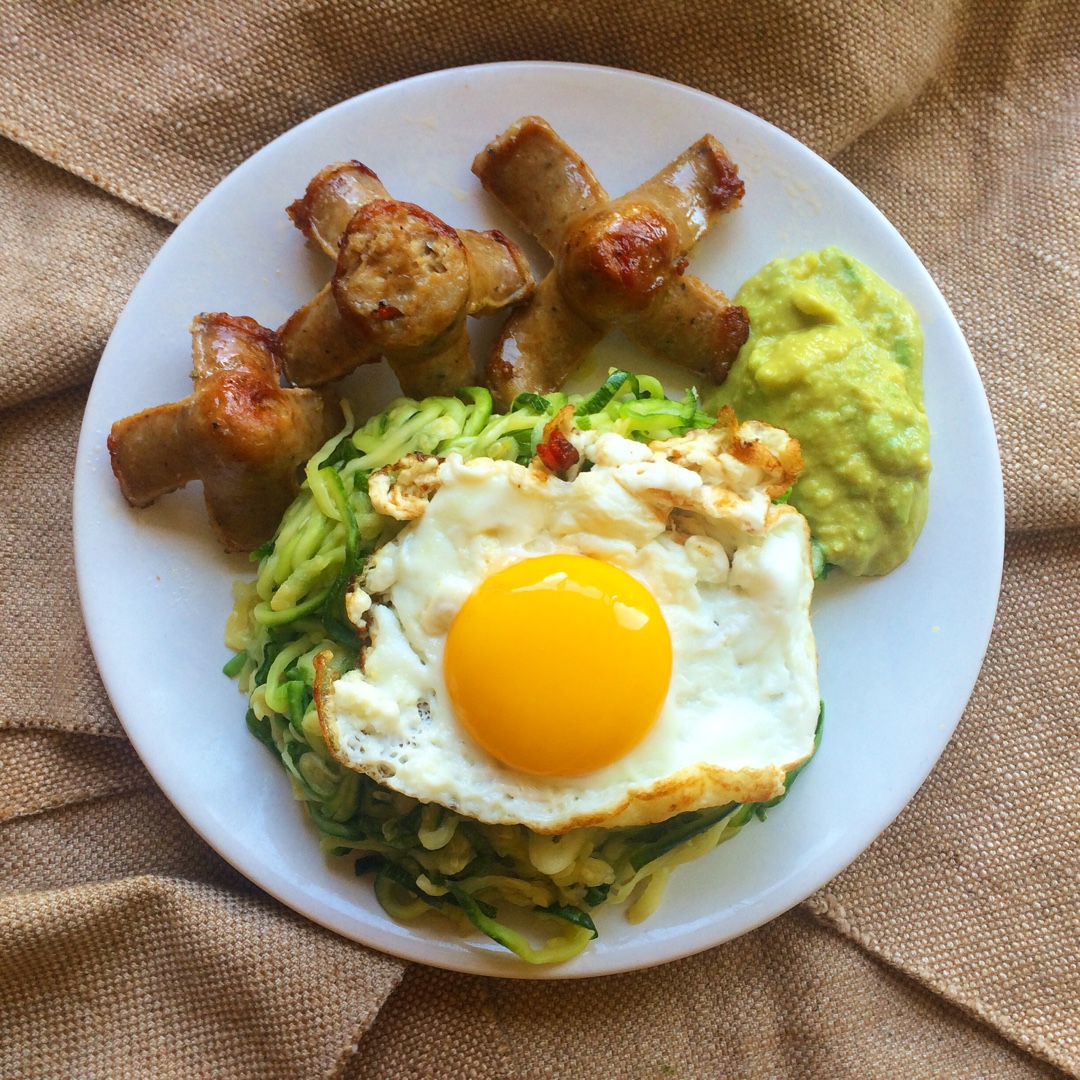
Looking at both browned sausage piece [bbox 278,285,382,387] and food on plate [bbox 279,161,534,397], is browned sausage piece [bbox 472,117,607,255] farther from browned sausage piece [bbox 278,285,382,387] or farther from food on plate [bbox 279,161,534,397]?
browned sausage piece [bbox 278,285,382,387]

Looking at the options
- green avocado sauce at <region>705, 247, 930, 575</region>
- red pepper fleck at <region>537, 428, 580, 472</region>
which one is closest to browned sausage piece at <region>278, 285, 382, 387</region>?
red pepper fleck at <region>537, 428, 580, 472</region>

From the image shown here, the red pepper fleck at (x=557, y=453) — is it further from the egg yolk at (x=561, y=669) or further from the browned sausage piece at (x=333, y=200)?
the browned sausage piece at (x=333, y=200)

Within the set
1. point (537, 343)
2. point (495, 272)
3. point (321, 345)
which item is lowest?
point (537, 343)

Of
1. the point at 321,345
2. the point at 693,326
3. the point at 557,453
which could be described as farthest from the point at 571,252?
the point at 321,345

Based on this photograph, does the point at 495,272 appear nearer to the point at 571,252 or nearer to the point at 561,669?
the point at 571,252

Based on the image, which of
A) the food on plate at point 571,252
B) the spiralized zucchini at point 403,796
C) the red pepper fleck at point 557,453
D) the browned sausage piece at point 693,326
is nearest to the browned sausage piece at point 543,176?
the food on plate at point 571,252

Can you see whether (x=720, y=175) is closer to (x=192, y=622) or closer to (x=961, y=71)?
(x=961, y=71)
